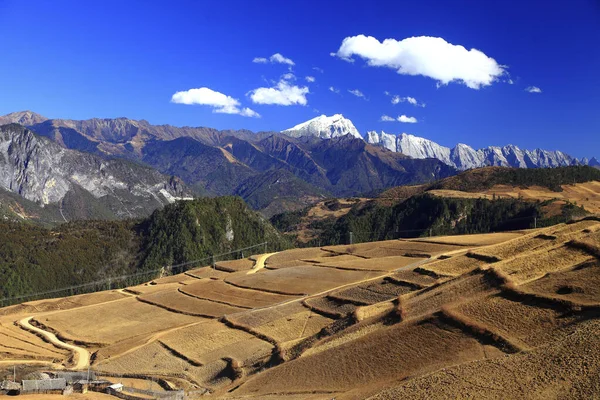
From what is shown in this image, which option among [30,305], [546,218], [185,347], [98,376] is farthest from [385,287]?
[546,218]

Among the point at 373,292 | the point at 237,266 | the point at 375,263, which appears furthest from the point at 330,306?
the point at 237,266

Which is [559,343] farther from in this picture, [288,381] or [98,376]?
[98,376]

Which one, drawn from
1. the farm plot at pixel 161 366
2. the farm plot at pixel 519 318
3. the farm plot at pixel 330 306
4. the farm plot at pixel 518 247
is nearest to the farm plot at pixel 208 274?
the farm plot at pixel 330 306

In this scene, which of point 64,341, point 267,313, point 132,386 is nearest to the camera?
point 132,386

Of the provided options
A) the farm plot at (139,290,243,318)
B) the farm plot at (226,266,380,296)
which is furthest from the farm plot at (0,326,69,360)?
the farm plot at (226,266,380,296)

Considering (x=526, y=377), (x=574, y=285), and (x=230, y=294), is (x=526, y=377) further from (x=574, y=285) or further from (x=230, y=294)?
(x=230, y=294)

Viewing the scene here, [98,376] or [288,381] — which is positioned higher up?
[288,381]

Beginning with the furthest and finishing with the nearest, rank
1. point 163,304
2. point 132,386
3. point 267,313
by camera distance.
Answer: point 163,304, point 267,313, point 132,386
